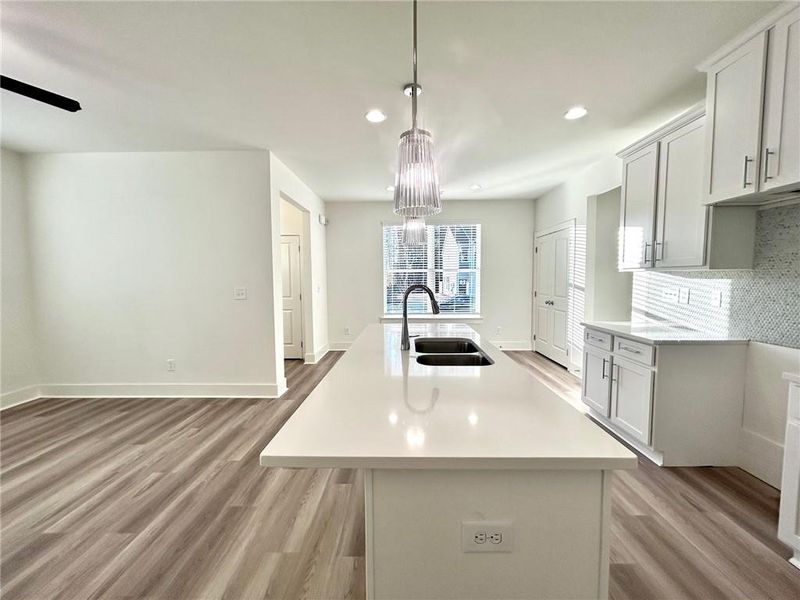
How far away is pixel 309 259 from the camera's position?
194 inches

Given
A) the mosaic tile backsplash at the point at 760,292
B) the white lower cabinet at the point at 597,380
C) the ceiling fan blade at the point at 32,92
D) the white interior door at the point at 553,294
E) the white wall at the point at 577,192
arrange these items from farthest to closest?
the white interior door at the point at 553,294, the white wall at the point at 577,192, the white lower cabinet at the point at 597,380, the mosaic tile backsplash at the point at 760,292, the ceiling fan blade at the point at 32,92

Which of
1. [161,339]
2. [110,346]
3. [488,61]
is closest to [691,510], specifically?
[488,61]

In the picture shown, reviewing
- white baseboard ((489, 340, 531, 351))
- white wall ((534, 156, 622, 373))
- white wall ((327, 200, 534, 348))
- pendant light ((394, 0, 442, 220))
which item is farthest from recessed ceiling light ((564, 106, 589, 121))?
white baseboard ((489, 340, 531, 351))

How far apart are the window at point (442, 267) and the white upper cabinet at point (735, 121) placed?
12.4 feet

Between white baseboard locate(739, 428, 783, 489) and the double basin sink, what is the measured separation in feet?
6.31

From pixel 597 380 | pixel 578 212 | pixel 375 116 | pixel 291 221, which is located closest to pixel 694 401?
pixel 597 380

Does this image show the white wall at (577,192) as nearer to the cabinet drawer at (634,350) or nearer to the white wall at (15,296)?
the cabinet drawer at (634,350)

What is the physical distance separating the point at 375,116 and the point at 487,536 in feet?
8.82

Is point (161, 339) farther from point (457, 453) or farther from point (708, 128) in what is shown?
point (708, 128)

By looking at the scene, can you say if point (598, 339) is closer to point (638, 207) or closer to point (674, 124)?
point (638, 207)

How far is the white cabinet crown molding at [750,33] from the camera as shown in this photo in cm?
154

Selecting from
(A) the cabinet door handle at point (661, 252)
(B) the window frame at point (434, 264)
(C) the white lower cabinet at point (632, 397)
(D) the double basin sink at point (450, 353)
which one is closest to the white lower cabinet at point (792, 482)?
(C) the white lower cabinet at point (632, 397)

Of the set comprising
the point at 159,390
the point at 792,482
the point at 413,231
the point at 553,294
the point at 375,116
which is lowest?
the point at 159,390

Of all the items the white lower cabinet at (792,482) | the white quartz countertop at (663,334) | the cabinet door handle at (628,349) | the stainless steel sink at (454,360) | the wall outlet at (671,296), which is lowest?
the white lower cabinet at (792,482)
